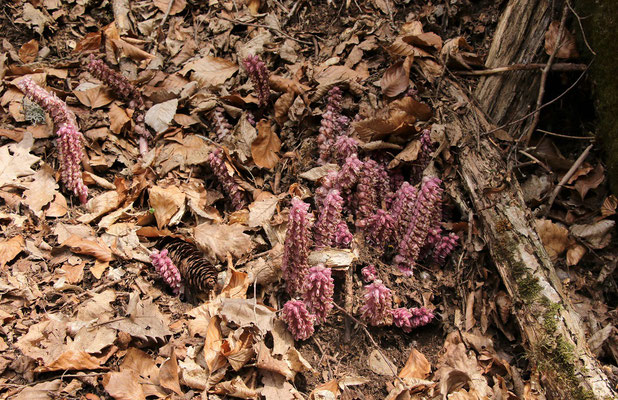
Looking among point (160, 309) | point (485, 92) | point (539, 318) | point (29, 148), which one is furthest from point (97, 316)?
point (485, 92)

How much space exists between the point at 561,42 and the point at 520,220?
1509 millimetres

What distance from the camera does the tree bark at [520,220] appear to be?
258 centimetres

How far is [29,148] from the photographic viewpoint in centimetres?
354

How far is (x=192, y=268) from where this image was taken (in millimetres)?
3066

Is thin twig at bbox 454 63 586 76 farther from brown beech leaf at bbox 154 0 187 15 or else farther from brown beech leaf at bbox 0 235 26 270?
brown beech leaf at bbox 0 235 26 270

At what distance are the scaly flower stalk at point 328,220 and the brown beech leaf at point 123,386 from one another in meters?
1.39

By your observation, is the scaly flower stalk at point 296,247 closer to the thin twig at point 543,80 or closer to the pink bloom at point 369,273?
the pink bloom at point 369,273

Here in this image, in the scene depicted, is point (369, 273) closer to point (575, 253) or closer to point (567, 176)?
point (575, 253)

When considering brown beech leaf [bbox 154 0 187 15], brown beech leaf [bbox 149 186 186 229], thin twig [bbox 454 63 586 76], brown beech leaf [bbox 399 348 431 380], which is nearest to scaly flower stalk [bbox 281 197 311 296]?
brown beech leaf [bbox 399 348 431 380]

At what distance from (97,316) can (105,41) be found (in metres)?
2.76

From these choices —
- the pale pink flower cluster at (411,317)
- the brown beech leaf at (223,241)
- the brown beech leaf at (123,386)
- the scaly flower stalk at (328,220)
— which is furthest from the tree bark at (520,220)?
the brown beech leaf at (123,386)

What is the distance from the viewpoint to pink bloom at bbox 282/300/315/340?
2643 mm

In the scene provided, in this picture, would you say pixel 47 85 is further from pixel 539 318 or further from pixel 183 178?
pixel 539 318

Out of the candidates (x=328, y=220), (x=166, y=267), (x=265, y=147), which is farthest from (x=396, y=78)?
(x=166, y=267)
